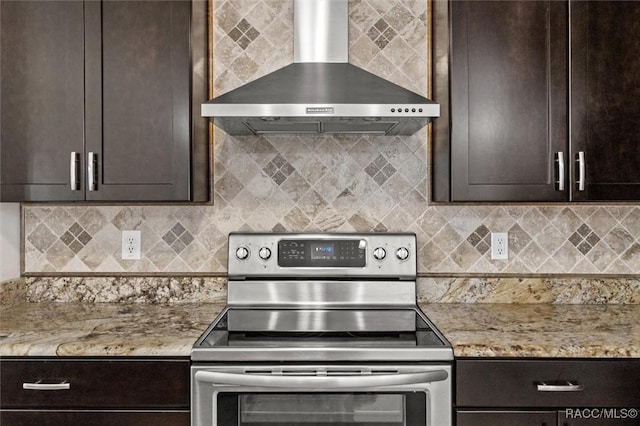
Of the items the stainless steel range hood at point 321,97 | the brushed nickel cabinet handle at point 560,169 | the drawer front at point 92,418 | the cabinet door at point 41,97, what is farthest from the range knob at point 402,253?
the cabinet door at point 41,97

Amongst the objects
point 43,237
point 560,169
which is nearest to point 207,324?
point 43,237

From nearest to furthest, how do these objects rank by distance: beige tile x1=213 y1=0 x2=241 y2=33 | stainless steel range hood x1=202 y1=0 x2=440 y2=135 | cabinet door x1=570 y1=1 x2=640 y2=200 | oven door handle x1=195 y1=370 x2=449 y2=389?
oven door handle x1=195 y1=370 x2=449 y2=389 → stainless steel range hood x1=202 y1=0 x2=440 y2=135 → cabinet door x1=570 y1=1 x2=640 y2=200 → beige tile x1=213 y1=0 x2=241 y2=33

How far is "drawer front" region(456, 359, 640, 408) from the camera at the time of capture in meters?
1.42

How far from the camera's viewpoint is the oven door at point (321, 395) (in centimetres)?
141

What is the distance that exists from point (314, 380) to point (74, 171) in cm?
113

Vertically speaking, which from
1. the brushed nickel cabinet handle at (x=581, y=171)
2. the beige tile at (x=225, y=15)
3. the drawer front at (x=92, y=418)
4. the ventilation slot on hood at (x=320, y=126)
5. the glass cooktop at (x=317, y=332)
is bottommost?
the drawer front at (x=92, y=418)

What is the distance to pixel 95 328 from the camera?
1.62m

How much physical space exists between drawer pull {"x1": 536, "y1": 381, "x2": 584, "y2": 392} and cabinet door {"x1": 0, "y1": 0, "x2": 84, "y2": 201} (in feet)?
5.41

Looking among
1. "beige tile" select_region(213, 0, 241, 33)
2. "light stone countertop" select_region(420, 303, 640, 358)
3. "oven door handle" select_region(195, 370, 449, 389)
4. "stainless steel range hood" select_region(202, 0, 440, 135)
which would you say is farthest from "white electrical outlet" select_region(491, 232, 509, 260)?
"beige tile" select_region(213, 0, 241, 33)

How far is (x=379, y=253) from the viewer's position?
2.00 metres

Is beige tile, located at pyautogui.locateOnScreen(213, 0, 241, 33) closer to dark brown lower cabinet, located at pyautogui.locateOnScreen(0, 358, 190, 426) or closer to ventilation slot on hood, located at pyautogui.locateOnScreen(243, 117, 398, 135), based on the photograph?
ventilation slot on hood, located at pyautogui.locateOnScreen(243, 117, 398, 135)

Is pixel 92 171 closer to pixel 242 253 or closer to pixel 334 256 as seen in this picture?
pixel 242 253

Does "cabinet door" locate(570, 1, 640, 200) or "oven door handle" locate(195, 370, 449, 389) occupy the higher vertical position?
"cabinet door" locate(570, 1, 640, 200)

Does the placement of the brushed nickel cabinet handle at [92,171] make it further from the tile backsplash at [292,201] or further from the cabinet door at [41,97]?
the tile backsplash at [292,201]
